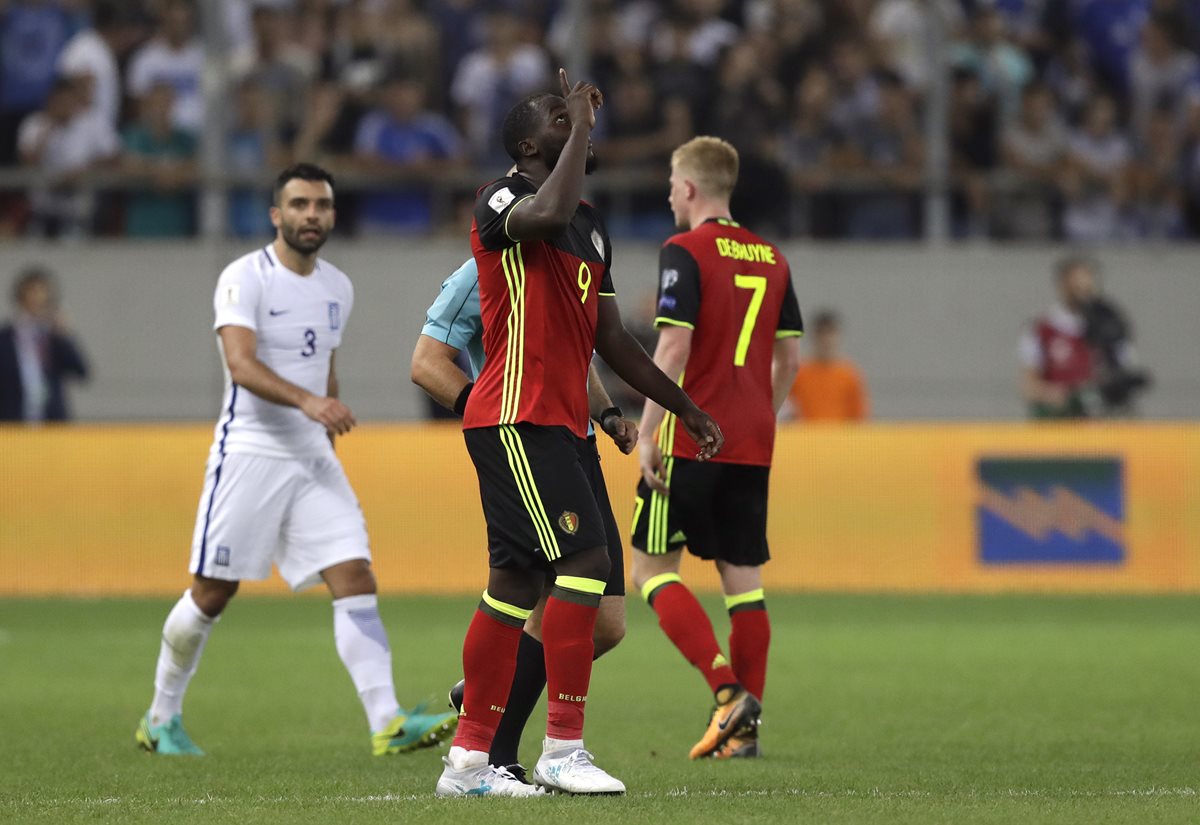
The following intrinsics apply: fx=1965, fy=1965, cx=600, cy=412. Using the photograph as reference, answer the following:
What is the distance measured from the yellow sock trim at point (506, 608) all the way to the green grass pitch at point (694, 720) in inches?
24.1

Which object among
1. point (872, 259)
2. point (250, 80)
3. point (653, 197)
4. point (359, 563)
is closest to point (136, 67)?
point (250, 80)

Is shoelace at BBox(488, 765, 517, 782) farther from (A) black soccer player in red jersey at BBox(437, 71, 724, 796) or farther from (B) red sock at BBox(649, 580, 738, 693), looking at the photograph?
(B) red sock at BBox(649, 580, 738, 693)

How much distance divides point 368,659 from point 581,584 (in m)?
2.12

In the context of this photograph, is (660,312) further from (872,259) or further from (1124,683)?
(872,259)

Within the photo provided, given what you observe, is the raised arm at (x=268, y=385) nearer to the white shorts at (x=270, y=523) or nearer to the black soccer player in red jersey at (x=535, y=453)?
the white shorts at (x=270, y=523)

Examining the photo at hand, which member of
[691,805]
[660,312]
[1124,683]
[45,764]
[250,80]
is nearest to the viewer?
[691,805]

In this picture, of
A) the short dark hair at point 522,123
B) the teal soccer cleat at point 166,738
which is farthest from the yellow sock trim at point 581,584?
the teal soccer cleat at point 166,738

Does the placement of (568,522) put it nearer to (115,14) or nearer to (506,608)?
(506,608)

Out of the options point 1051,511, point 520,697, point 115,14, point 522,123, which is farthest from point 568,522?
point 115,14

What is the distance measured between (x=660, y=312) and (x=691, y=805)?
101 inches

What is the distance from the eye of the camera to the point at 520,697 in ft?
20.9

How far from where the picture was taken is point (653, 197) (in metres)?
18.2

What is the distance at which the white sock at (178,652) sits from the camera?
802 centimetres

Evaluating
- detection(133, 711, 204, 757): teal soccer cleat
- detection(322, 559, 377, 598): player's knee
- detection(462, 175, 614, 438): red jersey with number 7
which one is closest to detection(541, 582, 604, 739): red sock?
detection(462, 175, 614, 438): red jersey with number 7
